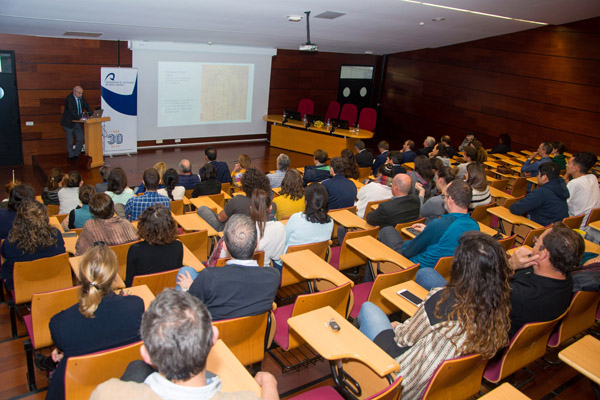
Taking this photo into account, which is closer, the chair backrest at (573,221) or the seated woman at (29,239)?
the seated woman at (29,239)

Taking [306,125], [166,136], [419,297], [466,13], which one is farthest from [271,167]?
[419,297]

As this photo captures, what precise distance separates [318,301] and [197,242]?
5.59 ft

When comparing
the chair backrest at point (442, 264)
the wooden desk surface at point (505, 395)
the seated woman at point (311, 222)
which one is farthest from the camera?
the seated woman at point (311, 222)

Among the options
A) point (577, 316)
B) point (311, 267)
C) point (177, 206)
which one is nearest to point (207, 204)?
point (177, 206)

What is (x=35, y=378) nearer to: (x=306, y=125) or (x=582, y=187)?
(x=582, y=187)

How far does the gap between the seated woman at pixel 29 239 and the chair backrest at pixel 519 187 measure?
6022mm

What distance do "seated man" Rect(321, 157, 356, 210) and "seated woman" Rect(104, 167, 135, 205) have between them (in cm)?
227

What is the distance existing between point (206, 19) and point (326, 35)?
3163mm

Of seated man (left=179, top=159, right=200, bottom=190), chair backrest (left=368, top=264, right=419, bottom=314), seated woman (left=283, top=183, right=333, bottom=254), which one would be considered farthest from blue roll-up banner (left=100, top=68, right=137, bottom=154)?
chair backrest (left=368, top=264, right=419, bottom=314)

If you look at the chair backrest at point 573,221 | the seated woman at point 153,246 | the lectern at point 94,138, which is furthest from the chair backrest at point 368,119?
the seated woman at point 153,246

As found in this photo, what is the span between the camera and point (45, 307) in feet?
8.68

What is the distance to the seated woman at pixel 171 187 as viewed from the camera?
5125 mm

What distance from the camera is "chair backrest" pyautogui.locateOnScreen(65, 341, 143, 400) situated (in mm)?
1920

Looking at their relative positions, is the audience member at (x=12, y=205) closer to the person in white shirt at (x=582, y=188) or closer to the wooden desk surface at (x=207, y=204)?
the wooden desk surface at (x=207, y=204)
